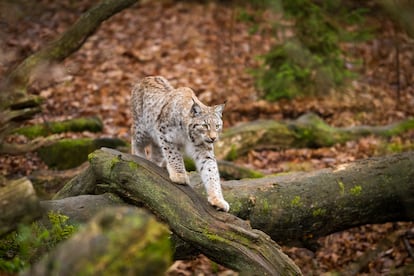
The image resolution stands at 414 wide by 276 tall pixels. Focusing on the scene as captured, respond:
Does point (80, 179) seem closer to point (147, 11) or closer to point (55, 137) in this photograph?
point (55, 137)

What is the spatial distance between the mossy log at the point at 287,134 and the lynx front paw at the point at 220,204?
3438mm

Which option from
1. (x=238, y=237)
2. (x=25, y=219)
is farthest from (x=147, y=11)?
(x=25, y=219)

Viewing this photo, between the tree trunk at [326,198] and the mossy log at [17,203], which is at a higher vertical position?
the mossy log at [17,203]

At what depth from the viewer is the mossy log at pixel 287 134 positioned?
9.09m

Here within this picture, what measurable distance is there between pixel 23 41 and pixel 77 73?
1969mm

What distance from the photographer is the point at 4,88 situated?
19.0 feet

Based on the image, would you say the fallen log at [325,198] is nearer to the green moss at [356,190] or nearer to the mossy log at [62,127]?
the green moss at [356,190]

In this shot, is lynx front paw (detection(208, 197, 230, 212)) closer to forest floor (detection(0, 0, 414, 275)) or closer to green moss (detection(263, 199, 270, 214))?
green moss (detection(263, 199, 270, 214))

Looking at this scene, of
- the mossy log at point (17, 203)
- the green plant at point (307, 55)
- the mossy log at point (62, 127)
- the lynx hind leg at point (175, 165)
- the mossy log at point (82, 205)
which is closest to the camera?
the mossy log at point (17, 203)

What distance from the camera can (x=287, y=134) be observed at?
948 cm

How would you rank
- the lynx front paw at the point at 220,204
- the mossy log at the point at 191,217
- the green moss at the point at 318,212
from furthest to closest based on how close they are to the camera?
the green moss at the point at 318,212, the lynx front paw at the point at 220,204, the mossy log at the point at 191,217

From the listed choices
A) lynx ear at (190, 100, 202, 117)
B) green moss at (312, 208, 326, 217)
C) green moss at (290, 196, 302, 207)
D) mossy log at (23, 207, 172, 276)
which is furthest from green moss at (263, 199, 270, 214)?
mossy log at (23, 207, 172, 276)

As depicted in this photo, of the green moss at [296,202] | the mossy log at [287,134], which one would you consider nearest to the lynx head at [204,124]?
the green moss at [296,202]

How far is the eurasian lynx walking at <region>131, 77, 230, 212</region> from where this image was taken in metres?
5.46
